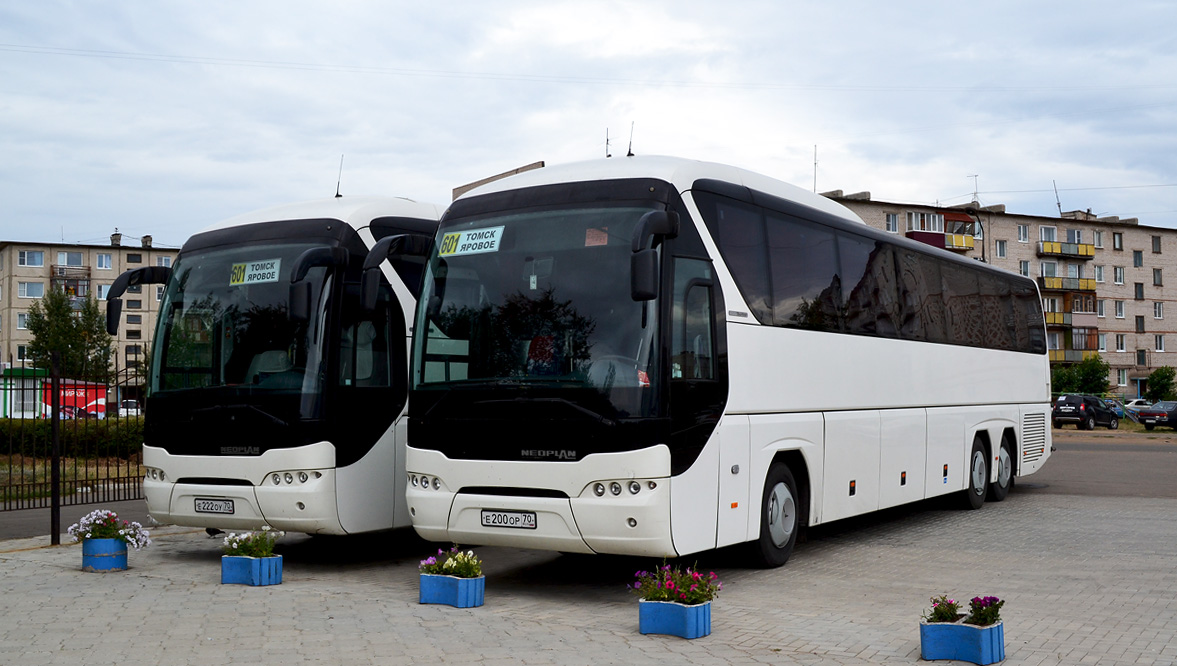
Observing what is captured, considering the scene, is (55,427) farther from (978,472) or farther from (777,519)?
(978,472)

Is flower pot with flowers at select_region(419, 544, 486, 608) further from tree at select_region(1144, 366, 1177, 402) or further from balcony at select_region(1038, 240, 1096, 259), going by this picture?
balcony at select_region(1038, 240, 1096, 259)

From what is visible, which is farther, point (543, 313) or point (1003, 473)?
point (1003, 473)

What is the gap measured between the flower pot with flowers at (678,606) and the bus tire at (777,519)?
2.57m

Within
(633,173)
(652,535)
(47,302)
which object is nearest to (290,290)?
(633,173)

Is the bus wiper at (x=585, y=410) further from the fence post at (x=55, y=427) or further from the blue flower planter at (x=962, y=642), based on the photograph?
the fence post at (x=55, y=427)

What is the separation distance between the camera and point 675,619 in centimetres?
793

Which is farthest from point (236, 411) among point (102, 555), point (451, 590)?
point (451, 590)

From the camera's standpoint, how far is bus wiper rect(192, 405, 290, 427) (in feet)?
35.5

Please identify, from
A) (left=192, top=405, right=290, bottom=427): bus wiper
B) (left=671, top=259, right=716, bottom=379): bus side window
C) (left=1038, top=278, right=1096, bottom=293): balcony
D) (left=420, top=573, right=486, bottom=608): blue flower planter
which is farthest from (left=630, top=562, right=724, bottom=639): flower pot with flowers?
(left=1038, top=278, right=1096, bottom=293): balcony

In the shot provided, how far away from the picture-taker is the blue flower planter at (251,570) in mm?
10273

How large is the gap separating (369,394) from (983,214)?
264 ft

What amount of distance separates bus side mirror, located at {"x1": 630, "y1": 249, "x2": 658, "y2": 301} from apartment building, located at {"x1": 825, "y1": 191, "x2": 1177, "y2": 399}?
257 feet

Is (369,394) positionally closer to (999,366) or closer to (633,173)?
(633,173)

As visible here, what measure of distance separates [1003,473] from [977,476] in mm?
1373
